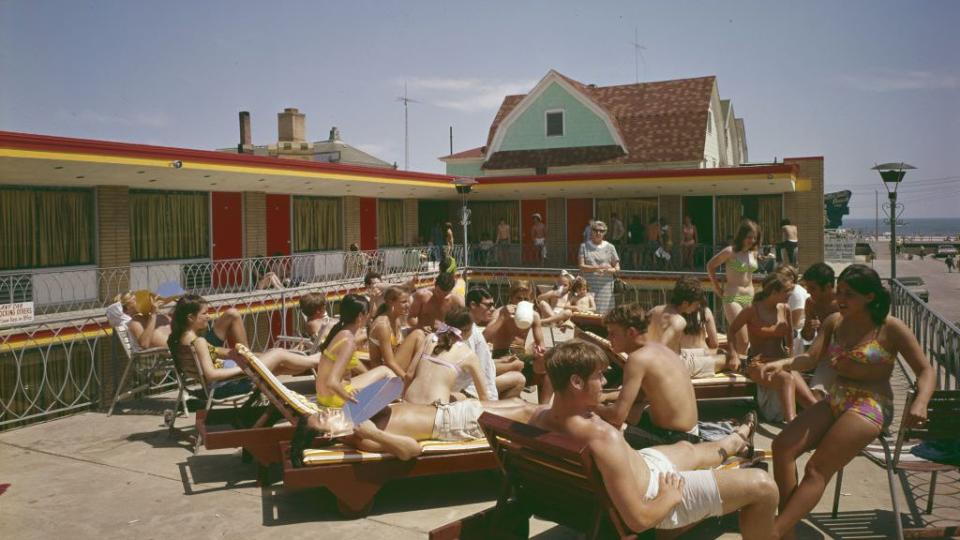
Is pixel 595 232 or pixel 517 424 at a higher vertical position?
pixel 595 232

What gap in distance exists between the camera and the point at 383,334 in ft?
22.8

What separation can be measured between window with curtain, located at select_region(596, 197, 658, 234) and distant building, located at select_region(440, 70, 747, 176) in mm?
4633

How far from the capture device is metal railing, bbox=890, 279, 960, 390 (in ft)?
21.5

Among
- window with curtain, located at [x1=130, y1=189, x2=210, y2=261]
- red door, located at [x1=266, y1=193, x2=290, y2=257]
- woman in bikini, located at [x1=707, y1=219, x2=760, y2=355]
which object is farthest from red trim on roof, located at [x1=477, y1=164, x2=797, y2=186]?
woman in bikini, located at [x1=707, y1=219, x2=760, y2=355]

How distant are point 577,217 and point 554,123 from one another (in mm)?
7442

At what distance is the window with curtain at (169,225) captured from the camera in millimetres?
15898

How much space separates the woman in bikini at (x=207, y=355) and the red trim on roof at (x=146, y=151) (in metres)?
4.82

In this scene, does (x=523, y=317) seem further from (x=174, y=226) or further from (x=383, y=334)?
(x=174, y=226)

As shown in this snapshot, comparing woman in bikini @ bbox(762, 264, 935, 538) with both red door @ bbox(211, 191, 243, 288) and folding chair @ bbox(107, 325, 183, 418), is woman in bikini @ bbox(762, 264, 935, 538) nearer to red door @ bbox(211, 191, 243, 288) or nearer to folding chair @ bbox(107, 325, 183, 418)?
folding chair @ bbox(107, 325, 183, 418)

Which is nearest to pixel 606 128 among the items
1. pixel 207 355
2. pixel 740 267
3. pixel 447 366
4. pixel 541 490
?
pixel 740 267

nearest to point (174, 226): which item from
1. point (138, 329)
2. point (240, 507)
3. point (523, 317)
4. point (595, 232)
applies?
point (138, 329)

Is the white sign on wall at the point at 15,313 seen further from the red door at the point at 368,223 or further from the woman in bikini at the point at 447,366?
the red door at the point at 368,223

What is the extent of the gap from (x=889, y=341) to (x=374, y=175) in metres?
14.9

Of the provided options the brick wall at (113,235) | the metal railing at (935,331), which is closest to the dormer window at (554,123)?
the brick wall at (113,235)
